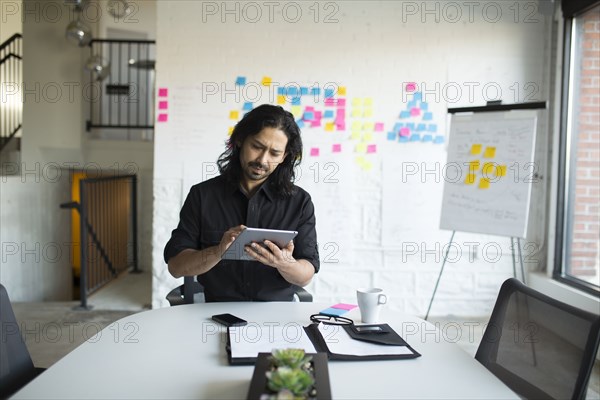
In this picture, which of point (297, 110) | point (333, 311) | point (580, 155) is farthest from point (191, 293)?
point (580, 155)

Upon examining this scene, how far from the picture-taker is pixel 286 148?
2311mm

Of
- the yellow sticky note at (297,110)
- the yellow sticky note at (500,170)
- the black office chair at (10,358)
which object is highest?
the yellow sticky note at (297,110)

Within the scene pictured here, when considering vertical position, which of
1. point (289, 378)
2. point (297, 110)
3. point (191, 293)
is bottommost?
point (191, 293)

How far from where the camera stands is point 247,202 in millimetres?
2268

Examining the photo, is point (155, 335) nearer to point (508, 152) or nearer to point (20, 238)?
point (508, 152)

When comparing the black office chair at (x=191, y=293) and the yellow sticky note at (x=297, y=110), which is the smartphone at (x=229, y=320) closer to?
the black office chair at (x=191, y=293)

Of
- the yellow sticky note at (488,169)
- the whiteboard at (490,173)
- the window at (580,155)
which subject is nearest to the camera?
the whiteboard at (490,173)

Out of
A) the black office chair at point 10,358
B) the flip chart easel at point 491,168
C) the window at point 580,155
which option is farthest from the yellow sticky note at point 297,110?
the black office chair at point 10,358

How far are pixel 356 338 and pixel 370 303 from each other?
7.7 inches

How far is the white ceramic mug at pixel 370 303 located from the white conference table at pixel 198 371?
9 cm

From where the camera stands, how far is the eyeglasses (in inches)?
67.1

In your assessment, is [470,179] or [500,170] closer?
[500,170]

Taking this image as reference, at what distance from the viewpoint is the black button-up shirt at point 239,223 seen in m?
2.15

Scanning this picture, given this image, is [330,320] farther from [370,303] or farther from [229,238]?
[229,238]
